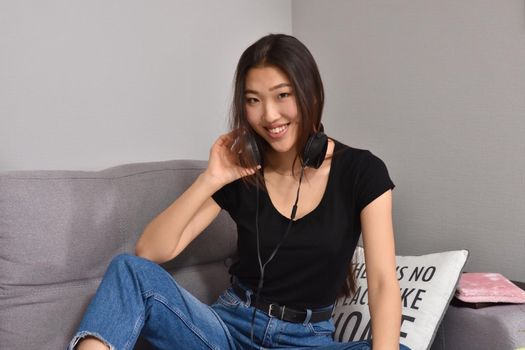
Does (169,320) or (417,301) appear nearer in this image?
(169,320)

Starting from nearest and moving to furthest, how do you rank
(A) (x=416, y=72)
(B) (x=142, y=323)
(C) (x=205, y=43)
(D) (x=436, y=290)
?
(B) (x=142, y=323) → (D) (x=436, y=290) → (A) (x=416, y=72) → (C) (x=205, y=43)

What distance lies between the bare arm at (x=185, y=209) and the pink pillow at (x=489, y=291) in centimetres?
62

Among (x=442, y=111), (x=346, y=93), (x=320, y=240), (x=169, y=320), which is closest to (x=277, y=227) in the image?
(x=320, y=240)

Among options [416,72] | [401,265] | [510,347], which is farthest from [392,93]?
[510,347]

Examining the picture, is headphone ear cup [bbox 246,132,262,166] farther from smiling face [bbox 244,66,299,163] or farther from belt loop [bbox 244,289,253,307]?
belt loop [bbox 244,289,253,307]

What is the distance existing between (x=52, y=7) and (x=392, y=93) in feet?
3.74

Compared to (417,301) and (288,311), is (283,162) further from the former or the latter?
(417,301)

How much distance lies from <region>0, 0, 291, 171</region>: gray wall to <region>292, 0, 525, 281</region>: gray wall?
0.45m

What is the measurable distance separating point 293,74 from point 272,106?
88mm

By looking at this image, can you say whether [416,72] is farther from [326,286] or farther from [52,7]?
[52,7]

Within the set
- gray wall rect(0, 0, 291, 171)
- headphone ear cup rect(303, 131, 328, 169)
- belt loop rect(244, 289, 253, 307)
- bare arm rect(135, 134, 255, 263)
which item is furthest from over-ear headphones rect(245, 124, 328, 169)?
gray wall rect(0, 0, 291, 171)

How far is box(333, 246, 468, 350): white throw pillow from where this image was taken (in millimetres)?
1548

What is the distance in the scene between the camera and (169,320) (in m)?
1.34

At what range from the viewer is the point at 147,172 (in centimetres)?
175
